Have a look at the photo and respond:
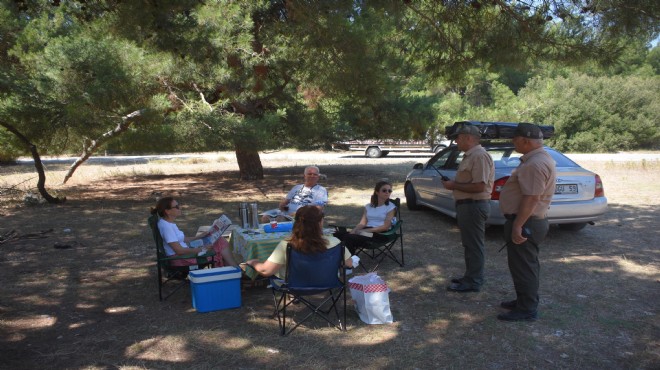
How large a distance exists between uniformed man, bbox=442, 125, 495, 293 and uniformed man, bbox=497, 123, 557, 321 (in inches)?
22.1

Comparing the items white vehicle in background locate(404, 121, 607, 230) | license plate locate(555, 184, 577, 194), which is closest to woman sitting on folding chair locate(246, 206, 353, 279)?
white vehicle in background locate(404, 121, 607, 230)

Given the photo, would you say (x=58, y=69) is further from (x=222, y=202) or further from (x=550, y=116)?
(x=550, y=116)

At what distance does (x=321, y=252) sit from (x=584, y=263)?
3.59 m

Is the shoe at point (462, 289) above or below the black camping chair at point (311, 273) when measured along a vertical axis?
below

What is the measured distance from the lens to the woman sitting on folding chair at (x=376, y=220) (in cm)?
530

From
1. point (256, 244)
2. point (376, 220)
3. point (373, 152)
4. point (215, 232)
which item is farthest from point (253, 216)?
point (373, 152)

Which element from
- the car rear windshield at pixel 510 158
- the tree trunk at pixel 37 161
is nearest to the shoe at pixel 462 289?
the car rear windshield at pixel 510 158

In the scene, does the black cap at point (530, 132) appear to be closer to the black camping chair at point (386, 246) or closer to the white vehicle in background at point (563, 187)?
the black camping chair at point (386, 246)

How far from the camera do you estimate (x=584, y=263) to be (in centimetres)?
562

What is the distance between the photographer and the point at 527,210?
3621 millimetres

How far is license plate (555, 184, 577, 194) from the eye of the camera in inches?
248

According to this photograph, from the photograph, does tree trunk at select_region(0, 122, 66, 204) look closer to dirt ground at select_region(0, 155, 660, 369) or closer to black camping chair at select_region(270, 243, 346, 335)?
dirt ground at select_region(0, 155, 660, 369)

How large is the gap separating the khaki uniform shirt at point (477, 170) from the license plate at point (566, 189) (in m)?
2.35

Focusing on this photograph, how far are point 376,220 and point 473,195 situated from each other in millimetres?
1421
